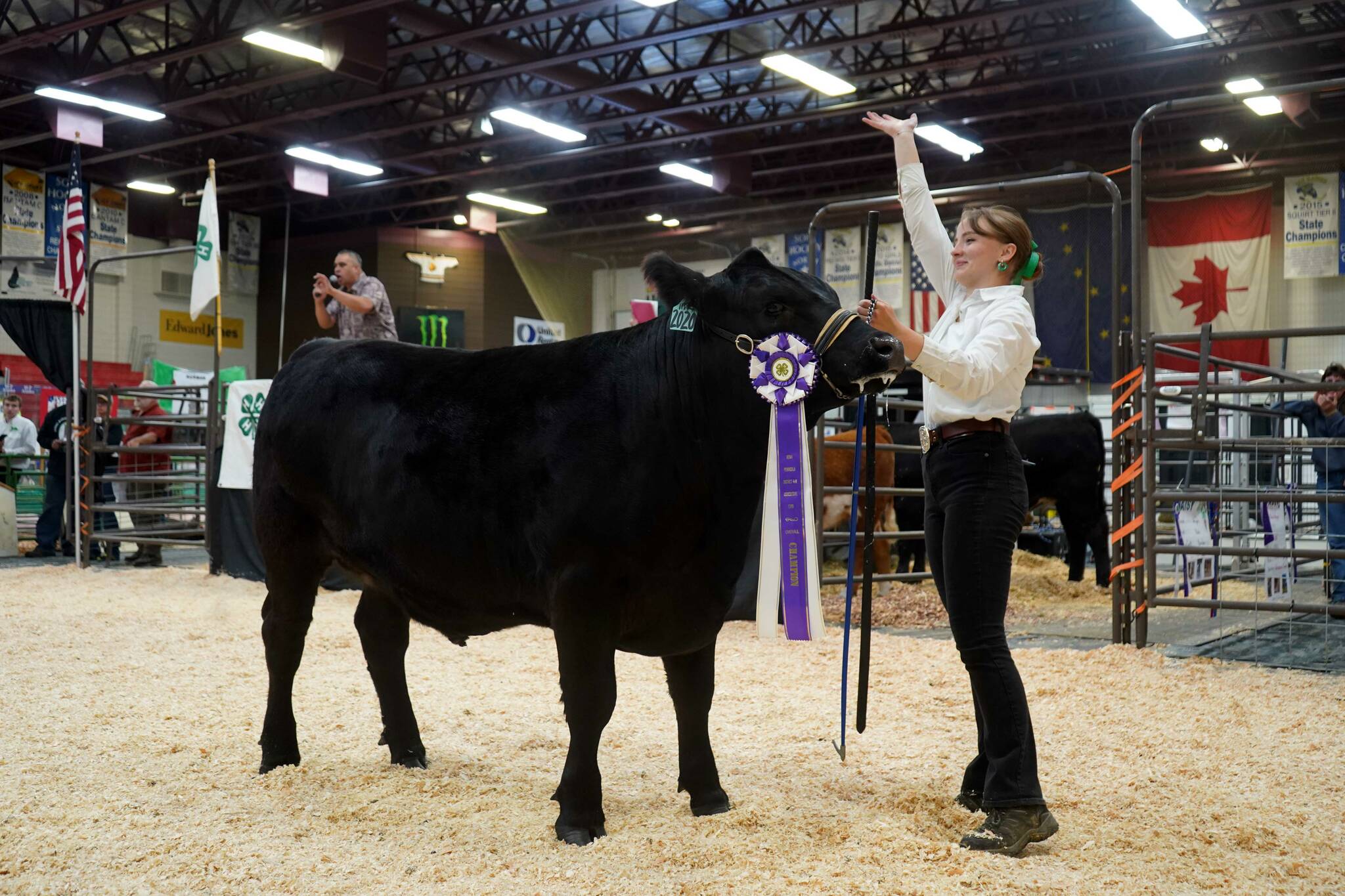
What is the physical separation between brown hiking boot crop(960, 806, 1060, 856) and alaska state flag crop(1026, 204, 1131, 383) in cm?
1461

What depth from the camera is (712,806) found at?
113 inches

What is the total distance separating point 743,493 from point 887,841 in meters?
0.86

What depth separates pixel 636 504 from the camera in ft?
8.71

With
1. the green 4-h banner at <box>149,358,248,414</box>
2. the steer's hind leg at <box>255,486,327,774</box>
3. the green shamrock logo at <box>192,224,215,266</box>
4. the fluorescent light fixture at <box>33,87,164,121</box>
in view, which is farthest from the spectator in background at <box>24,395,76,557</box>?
the steer's hind leg at <box>255,486,327,774</box>

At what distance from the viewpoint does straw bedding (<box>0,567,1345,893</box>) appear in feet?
7.98

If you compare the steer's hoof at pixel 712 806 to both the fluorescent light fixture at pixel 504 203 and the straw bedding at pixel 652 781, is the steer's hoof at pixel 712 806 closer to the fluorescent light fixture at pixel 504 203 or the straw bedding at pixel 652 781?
the straw bedding at pixel 652 781

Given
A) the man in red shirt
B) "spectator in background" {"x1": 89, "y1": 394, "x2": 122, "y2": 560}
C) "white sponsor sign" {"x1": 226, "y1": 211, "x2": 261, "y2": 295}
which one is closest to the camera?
the man in red shirt

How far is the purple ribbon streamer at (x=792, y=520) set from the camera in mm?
2617

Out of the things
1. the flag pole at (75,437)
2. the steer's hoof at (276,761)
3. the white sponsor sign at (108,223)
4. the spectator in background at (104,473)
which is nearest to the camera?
the steer's hoof at (276,761)

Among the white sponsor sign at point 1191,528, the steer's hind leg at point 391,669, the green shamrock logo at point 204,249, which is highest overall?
the green shamrock logo at point 204,249

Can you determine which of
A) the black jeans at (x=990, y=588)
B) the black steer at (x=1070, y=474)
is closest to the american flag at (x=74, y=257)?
the black steer at (x=1070, y=474)

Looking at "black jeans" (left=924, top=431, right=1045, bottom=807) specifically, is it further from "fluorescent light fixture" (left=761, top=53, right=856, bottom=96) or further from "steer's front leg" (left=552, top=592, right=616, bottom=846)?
"fluorescent light fixture" (left=761, top=53, right=856, bottom=96)

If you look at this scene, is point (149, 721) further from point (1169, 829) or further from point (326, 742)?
point (1169, 829)

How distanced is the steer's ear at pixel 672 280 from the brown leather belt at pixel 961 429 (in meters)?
0.66
